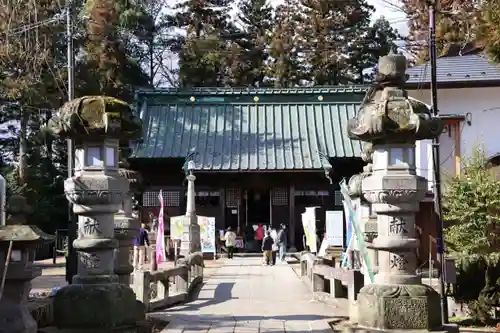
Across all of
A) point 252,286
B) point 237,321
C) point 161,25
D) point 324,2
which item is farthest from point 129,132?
point 161,25

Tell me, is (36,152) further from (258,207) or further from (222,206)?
(258,207)

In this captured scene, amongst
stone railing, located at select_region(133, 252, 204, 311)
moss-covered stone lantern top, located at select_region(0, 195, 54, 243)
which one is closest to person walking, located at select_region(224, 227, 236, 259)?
stone railing, located at select_region(133, 252, 204, 311)

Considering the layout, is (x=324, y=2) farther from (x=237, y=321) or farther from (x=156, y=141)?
(x=237, y=321)

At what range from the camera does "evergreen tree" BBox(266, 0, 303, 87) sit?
142 feet

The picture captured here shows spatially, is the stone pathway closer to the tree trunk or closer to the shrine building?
the shrine building

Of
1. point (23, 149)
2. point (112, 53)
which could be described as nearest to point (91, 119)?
point (23, 149)

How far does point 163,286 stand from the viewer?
14.0 meters

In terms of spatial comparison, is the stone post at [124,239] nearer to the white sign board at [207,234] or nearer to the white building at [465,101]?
the white sign board at [207,234]

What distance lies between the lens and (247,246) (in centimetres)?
3111

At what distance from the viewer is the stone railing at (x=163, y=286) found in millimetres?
12344

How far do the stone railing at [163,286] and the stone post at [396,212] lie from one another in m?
4.54

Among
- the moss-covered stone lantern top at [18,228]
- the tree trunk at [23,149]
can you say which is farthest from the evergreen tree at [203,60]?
the moss-covered stone lantern top at [18,228]

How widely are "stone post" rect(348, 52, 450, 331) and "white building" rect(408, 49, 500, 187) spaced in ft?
59.9

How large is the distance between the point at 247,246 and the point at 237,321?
2020cm
